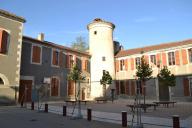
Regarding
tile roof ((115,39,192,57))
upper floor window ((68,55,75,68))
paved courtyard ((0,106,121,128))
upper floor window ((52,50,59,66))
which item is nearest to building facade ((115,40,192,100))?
tile roof ((115,39,192,57))

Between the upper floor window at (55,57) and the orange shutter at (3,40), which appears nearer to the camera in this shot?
the orange shutter at (3,40)

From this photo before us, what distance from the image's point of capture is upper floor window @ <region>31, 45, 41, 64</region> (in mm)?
24219

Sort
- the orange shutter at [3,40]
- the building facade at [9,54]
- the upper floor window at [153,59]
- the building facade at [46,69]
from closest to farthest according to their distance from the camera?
the building facade at [9,54] → the orange shutter at [3,40] → the building facade at [46,69] → the upper floor window at [153,59]

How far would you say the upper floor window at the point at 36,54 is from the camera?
24219 millimetres

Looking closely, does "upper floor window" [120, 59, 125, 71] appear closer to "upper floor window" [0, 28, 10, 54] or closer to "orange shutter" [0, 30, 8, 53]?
"upper floor window" [0, 28, 10, 54]

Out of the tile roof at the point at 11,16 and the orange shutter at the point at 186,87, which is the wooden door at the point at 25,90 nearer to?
the tile roof at the point at 11,16

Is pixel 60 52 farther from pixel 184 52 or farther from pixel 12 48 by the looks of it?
pixel 184 52

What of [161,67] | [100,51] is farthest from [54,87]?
[161,67]

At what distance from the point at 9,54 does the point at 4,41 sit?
1.30m

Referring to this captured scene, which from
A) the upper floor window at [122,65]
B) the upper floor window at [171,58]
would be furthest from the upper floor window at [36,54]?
the upper floor window at [171,58]

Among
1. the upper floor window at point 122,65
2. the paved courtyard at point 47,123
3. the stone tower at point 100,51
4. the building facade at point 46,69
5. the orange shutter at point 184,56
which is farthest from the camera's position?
the upper floor window at point 122,65

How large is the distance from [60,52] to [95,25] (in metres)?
8.38

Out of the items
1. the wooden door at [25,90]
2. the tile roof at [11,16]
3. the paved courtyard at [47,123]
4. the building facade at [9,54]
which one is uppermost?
the tile roof at [11,16]

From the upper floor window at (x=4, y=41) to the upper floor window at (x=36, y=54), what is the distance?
171 inches
